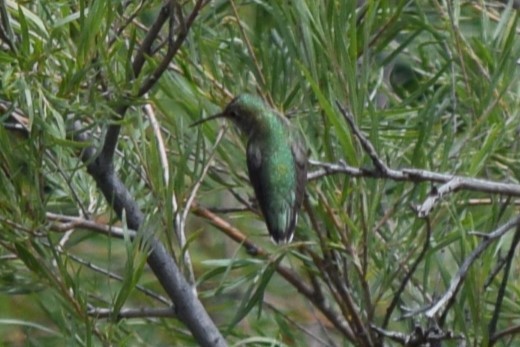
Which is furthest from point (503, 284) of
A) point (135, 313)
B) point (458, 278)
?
point (135, 313)

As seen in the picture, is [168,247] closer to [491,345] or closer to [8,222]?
[8,222]

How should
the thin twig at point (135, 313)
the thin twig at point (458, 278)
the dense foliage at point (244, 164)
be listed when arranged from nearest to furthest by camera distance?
1. the thin twig at point (458, 278)
2. the dense foliage at point (244, 164)
3. the thin twig at point (135, 313)

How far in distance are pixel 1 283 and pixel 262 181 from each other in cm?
29

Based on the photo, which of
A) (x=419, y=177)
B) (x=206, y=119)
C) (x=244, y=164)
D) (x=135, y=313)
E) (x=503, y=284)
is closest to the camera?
(x=419, y=177)

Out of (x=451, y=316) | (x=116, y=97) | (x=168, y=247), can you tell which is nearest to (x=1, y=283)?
(x=168, y=247)

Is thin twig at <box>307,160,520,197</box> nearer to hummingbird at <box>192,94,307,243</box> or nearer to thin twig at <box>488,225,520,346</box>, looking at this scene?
thin twig at <box>488,225,520,346</box>

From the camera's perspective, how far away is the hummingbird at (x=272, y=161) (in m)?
1.33

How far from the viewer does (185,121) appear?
1.55 metres

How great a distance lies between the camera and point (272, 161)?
151 cm

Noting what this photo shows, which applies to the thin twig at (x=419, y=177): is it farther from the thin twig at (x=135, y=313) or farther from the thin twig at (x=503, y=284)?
the thin twig at (x=135, y=313)

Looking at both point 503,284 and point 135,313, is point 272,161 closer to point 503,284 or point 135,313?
point 135,313

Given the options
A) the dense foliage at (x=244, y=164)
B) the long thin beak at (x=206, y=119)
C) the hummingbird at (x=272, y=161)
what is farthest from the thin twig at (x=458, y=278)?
the long thin beak at (x=206, y=119)

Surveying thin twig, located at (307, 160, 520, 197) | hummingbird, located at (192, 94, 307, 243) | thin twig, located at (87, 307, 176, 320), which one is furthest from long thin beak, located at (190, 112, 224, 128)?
thin twig, located at (307, 160, 520, 197)

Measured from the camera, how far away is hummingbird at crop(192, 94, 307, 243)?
1.33 m
